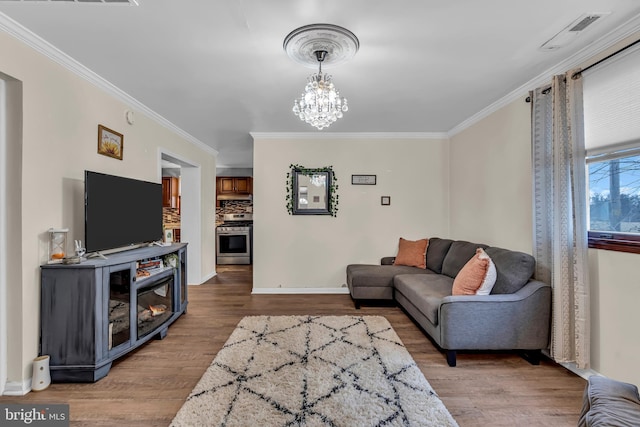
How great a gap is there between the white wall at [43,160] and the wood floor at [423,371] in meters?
0.60

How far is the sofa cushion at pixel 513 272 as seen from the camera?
2.54 meters

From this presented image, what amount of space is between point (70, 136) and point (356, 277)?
3.29m

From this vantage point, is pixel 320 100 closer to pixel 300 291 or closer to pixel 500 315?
pixel 500 315

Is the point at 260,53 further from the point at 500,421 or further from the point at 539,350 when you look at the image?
the point at 539,350

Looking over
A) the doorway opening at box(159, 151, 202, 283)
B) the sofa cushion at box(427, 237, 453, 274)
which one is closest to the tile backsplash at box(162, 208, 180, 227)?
the doorway opening at box(159, 151, 202, 283)

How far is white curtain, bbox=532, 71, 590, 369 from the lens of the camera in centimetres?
218

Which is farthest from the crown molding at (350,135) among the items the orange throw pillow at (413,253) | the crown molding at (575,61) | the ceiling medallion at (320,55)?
the ceiling medallion at (320,55)

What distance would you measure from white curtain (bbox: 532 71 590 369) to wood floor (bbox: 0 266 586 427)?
1.19 feet

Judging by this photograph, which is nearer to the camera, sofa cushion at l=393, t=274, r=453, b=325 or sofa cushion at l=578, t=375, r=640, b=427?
sofa cushion at l=578, t=375, r=640, b=427

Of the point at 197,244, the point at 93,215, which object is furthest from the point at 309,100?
the point at 197,244

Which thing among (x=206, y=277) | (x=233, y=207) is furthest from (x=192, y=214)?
Answer: (x=233, y=207)

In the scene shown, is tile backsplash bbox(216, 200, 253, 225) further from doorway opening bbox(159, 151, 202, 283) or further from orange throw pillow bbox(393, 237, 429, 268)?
orange throw pillow bbox(393, 237, 429, 268)

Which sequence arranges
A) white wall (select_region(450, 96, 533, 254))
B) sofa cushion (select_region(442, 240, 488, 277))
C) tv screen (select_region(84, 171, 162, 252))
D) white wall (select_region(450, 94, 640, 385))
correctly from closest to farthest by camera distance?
white wall (select_region(450, 94, 640, 385)), tv screen (select_region(84, 171, 162, 252)), white wall (select_region(450, 96, 533, 254)), sofa cushion (select_region(442, 240, 488, 277))

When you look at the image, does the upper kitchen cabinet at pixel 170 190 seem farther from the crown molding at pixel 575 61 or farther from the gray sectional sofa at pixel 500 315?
the crown molding at pixel 575 61
